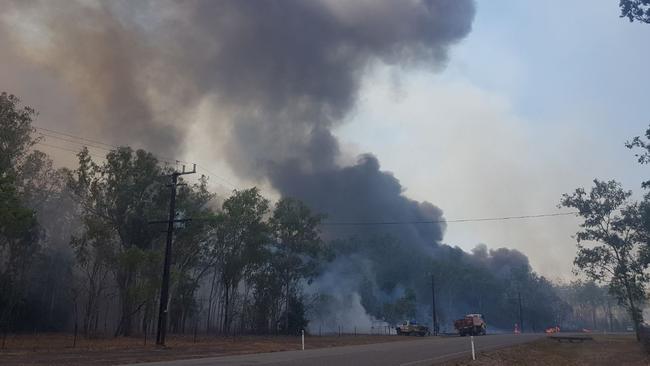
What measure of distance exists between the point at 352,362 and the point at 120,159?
41.3 metres

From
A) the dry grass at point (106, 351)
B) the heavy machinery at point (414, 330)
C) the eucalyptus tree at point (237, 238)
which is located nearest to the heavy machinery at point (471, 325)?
the heavy machinery at point (414, 330)

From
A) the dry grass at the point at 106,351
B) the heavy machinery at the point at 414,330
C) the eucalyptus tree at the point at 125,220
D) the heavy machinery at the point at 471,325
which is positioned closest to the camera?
the dry grass at the point at 106,351

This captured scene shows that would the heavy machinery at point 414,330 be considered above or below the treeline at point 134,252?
below

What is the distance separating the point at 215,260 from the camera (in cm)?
7019

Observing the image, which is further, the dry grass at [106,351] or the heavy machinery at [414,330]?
the heavy machinery at [414,330]

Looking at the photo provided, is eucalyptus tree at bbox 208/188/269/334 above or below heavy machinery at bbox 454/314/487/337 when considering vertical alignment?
above

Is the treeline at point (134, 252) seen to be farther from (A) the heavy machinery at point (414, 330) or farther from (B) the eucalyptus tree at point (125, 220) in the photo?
(A) the heavy machinery at point (414, 330)

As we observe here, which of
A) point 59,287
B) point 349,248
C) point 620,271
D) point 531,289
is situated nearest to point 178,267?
point 59,287

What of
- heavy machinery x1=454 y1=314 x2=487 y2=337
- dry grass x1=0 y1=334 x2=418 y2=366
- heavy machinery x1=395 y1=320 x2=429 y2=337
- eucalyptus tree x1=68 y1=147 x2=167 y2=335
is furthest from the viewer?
heavy machinery x1=395 y1=320 x2=429 y2=337

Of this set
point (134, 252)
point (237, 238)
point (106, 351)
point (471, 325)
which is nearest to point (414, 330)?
point (471, 325)

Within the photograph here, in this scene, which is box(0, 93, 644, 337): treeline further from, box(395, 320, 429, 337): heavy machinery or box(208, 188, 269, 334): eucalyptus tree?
box(395, 320, 429, 337): heavy machinery

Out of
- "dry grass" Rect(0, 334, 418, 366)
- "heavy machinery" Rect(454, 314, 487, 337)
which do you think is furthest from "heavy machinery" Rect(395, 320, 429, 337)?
"dry grass" Rect(0, 334, 418, 366)

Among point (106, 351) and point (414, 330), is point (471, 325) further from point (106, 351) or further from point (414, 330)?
point (106, 351)

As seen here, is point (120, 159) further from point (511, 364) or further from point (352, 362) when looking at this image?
point (511, 364)
